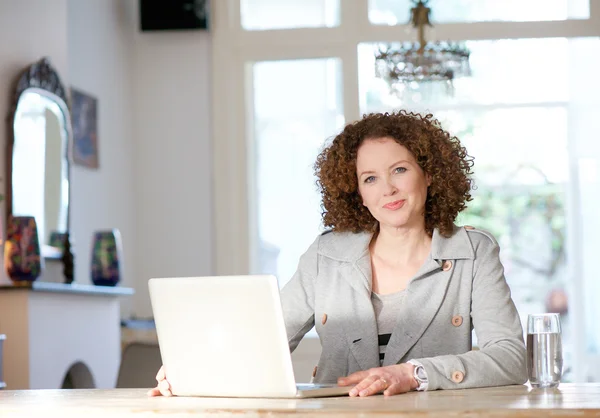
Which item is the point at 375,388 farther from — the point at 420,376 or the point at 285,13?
the point at 285,13

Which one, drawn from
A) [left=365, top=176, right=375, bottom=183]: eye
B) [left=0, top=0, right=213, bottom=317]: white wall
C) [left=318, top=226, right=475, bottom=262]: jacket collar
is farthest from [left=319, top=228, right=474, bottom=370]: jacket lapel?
[left=0, top=0, right=213, bottom=317]: white wall

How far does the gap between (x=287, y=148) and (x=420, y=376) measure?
5.25m

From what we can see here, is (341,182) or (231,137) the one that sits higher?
(231,137)

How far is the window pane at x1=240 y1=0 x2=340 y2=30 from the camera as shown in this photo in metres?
6.99

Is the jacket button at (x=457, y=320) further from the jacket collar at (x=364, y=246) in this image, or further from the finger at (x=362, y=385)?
the finger at (x=362, y=385)

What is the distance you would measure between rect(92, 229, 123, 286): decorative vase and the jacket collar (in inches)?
105

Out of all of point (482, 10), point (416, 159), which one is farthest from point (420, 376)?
point (482, 10)

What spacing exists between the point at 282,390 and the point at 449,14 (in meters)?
5.54

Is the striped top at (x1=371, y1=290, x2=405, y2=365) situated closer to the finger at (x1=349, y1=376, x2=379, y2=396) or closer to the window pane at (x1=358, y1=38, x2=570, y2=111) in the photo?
the finger at (x1=349, y1=376, x2=379, y2=396)

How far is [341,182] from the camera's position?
2609 mm

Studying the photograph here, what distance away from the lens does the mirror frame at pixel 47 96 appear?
4438 mm

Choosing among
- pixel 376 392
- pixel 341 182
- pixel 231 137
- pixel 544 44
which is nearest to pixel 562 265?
pixel 544 44

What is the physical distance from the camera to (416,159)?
2510 mm

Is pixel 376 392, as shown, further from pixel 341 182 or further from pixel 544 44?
pixel 544 44
